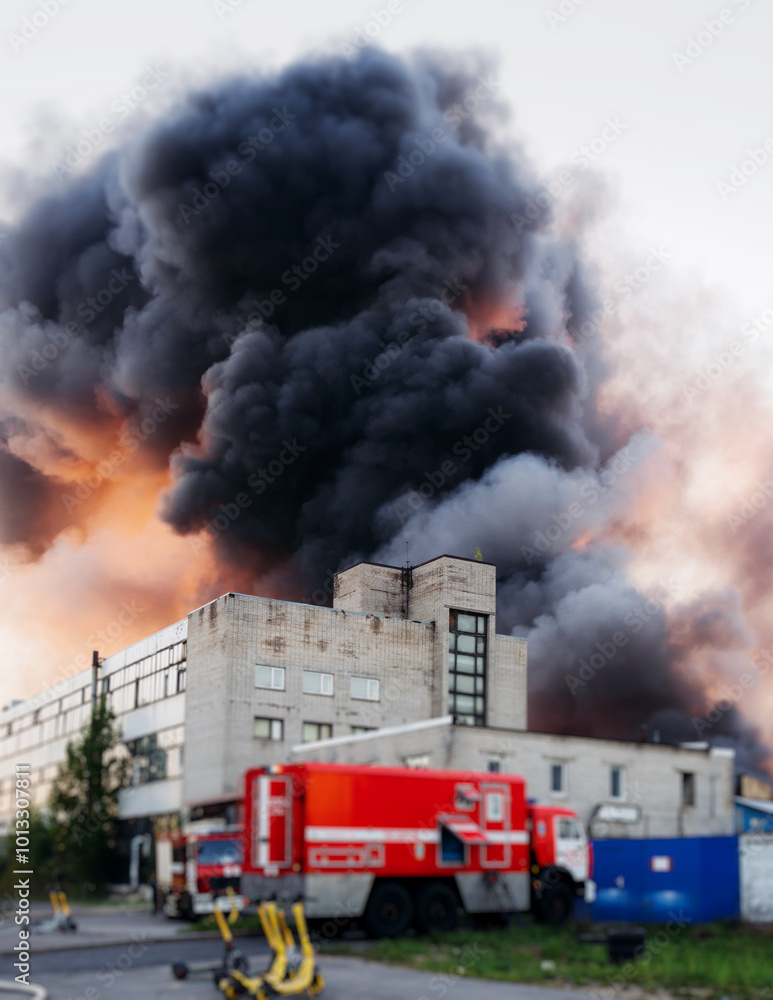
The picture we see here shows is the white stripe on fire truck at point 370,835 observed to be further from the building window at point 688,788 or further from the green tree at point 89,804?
the green tree at point 89,804

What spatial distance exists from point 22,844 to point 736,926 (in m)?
38.1

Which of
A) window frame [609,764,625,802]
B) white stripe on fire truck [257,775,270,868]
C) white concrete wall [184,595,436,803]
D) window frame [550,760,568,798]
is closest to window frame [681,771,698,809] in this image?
window frame [609,764,625,802]

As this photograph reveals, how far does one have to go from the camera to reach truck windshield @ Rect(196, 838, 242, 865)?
95.9ft

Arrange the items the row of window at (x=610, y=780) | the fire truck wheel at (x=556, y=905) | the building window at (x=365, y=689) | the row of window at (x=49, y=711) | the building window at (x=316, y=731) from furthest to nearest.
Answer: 1. the row of window at (x=49, y=711)
2. the building window at (x=365, y=689)
3. the building window at (x=316, y=731)
4. the row of window at (x=610, y=780)
5. the fire truck wheel at (x=556, y=905)

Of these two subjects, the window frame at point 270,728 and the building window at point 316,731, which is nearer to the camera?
the window frame at point 270,728

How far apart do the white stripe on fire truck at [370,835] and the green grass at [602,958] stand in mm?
2072

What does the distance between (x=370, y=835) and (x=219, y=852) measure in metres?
8.06

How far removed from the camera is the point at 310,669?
2039 inches

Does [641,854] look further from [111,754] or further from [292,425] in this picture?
[292,425]

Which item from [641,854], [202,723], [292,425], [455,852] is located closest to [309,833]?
[455,852]

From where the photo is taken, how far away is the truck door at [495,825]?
81.1ft

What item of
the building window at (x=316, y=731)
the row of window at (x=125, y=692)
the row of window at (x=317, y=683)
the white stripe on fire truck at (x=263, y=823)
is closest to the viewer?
the white stripe on fire truck at (x=263, y=823)

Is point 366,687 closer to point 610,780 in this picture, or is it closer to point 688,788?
point 610,780

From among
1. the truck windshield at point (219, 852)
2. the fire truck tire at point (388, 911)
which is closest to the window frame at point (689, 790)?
the truck windshield at point (219, 852)
